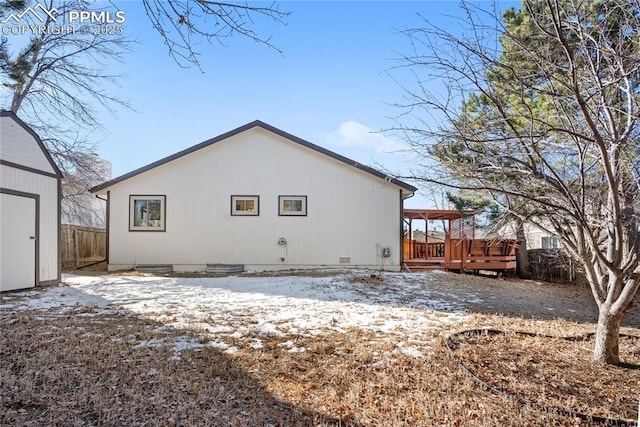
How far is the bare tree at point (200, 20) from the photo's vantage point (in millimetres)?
2914

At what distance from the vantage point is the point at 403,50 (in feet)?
11.7

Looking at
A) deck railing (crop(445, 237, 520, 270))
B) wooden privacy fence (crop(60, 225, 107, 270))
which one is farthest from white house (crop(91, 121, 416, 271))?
wooden privacy fence (crop(60, 225, 107, 270))

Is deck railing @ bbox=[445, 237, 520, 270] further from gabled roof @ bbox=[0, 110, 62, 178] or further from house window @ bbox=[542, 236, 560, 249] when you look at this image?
gabled roof @ bbox=[0, 110, 62, 178]

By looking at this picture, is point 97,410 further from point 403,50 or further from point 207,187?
point 207,187

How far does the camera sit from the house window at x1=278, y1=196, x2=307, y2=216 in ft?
38.5

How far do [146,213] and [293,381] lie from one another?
1019 cm

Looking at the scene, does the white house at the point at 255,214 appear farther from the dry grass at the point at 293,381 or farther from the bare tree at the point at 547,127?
the bare tree at the point at 547,127

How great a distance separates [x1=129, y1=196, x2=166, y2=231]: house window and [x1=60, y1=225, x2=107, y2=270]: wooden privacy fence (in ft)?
10.6

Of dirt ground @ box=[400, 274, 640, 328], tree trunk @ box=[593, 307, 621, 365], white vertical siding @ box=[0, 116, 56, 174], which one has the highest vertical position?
white vertical siding @ box=[0, 116, 56, 174]

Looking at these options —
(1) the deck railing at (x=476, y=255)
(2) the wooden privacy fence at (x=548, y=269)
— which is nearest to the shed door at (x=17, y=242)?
(1) the deck railing at (x=476, y=255)

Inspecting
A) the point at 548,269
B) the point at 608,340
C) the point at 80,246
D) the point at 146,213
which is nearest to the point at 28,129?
the point at 146,213

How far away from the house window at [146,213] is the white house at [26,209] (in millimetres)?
3325

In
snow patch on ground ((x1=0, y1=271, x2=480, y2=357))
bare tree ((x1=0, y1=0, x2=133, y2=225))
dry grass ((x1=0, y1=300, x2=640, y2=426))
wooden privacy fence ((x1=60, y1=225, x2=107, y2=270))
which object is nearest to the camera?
dry grass ((x1=0, y1=300, x2=640, y2=426))

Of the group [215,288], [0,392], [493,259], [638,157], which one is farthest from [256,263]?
[638,157]
